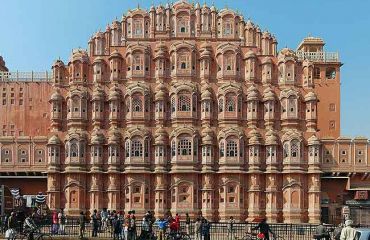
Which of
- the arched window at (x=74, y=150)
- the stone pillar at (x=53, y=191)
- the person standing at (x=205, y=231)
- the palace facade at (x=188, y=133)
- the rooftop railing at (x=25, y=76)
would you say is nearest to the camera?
the person standing at (x=205, y=231)

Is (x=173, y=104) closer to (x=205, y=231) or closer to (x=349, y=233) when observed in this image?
(x=205, y=231)

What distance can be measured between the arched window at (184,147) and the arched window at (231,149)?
4143 millimetres

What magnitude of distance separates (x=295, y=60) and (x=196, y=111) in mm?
12621

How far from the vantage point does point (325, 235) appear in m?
38.4

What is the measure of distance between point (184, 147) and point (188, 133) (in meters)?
1.56

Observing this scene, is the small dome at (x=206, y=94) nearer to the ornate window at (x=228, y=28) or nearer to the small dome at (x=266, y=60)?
the small dome at (x=266, y=60)

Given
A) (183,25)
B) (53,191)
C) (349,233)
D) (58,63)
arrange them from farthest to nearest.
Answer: (183,25)
(58,63)
(53,191)
(349,233)

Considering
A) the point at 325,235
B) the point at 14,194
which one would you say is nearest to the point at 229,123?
the point at 14,194

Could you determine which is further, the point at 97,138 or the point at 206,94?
the point at 206,94

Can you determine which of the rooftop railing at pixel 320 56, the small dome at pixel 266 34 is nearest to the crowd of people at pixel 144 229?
the small dome at pixel 266 34

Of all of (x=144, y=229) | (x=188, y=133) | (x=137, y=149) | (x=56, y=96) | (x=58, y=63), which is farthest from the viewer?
(x=58, y=63)

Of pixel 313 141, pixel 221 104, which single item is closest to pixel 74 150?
pixel 221 104

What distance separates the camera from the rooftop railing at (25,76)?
84312 mm

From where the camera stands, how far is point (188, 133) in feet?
231
